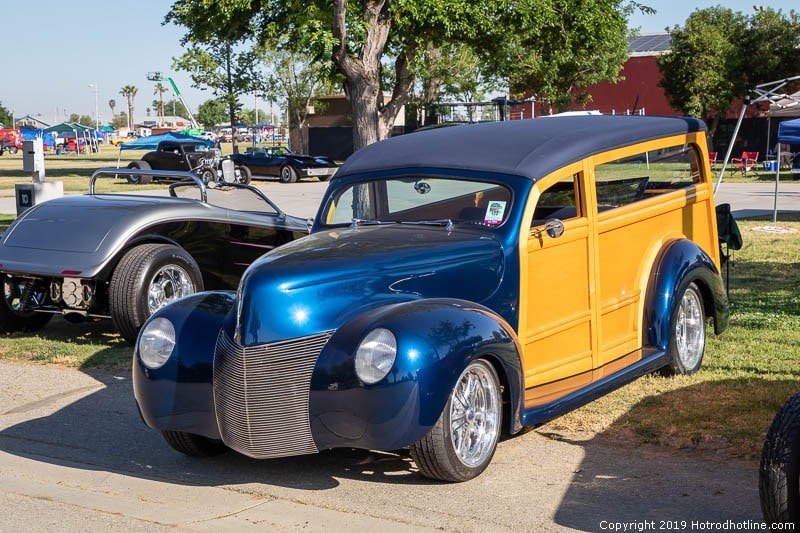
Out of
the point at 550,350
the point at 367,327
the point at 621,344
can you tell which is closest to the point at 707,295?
the point at 621,344

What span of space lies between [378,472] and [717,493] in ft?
5.52

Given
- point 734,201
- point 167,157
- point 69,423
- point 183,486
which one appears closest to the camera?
point 183,486

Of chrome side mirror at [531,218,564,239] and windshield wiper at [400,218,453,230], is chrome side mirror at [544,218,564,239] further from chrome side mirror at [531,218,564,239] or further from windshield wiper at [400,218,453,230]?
windshield wiper at [400,218,453,230]

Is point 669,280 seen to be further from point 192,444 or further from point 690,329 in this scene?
point 192,444

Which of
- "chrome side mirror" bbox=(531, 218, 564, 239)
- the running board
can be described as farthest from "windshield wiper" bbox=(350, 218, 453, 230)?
the running board

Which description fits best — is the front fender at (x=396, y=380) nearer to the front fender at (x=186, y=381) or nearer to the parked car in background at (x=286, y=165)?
the front fender at (x=186, y=381)

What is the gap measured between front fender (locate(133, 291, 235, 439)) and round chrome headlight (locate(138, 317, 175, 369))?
0.10ft

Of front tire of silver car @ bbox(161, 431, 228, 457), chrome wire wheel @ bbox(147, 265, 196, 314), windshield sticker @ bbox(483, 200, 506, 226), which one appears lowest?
front tire of silver car @ bbox(161, 431, 228, 457)

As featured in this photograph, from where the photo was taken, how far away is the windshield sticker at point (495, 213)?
5.77m

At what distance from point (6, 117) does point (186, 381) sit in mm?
148601

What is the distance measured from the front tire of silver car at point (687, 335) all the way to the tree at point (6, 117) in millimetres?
141437

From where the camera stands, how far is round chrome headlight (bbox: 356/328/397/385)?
15.5 ft

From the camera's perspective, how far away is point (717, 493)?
483cm

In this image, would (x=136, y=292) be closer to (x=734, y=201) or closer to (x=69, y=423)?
(x=69, y=423)
